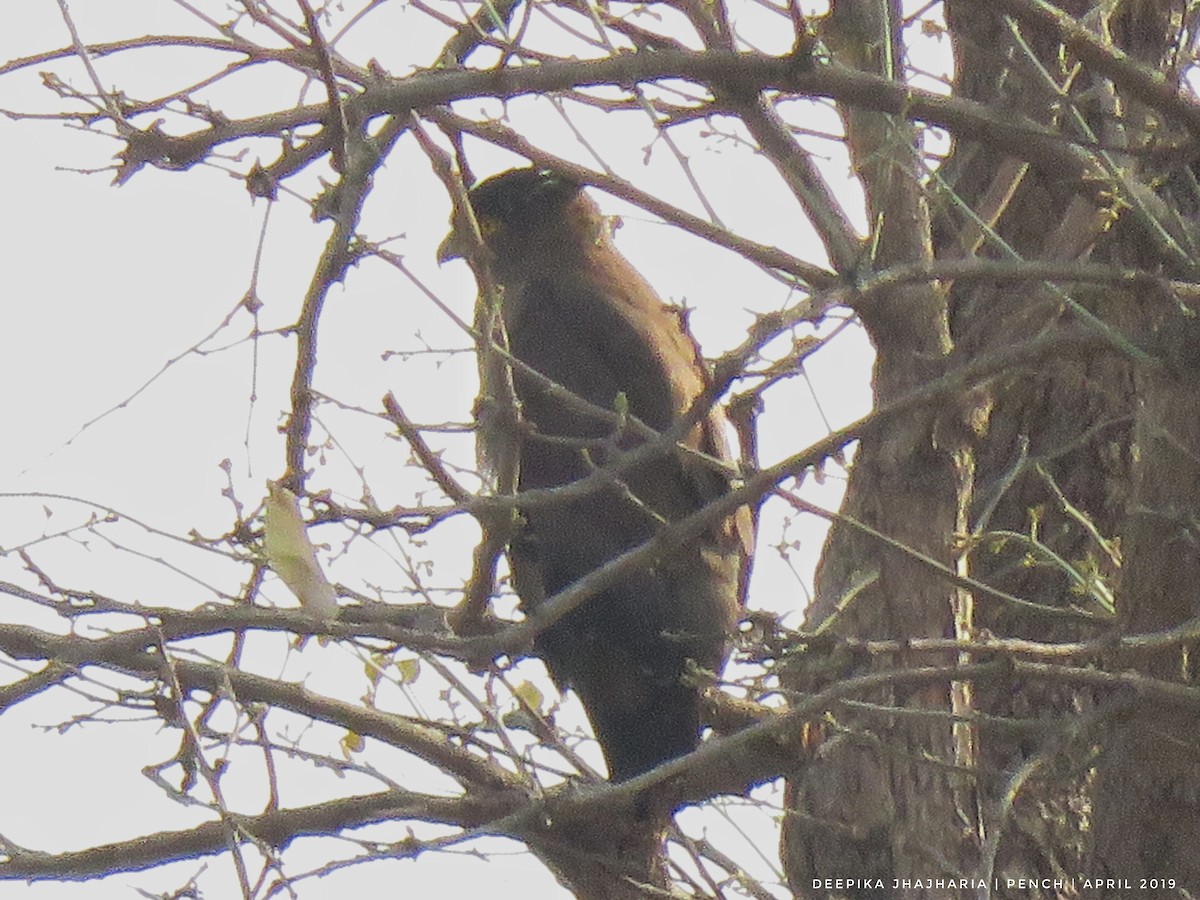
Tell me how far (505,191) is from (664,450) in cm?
305

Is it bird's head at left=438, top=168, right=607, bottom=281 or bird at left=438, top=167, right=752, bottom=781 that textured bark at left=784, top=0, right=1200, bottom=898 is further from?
bird's head at left=438, top=168, right=607, bottom=281

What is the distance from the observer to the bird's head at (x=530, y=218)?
19.2 feet

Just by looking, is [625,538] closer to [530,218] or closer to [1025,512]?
[1025,512]

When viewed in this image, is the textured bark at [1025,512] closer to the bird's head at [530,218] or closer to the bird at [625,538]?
the bird at [625,538]

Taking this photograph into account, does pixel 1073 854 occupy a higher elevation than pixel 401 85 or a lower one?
lower

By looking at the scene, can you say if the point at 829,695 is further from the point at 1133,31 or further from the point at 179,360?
the point at 1133,31

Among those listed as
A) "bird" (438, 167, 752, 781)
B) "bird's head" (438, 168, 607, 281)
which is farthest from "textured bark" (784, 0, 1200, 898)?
"bird's head" (438, 168, 607, 281)

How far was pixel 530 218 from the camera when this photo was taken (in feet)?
19.7

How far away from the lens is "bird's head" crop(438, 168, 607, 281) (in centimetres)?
586

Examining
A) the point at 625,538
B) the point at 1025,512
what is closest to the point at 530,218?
the point at 625,538

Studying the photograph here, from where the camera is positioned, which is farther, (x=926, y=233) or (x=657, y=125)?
(x=926, y=233)

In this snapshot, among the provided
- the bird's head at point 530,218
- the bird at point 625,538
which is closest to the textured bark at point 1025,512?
the bird at point 625,538

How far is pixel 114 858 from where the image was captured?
4160 mm

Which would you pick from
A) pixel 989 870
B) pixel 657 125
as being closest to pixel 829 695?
pixel 989 870
